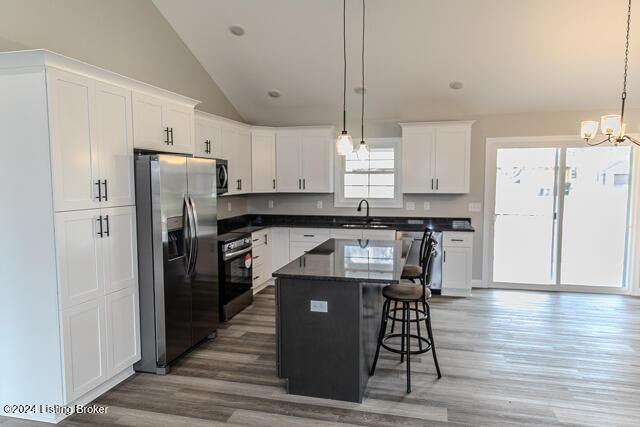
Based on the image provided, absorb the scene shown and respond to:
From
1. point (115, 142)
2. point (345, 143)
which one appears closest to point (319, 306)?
point (345, 143)

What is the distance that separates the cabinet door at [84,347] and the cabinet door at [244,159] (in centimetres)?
311

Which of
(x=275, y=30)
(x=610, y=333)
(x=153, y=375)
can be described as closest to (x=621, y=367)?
(x=610, y=333)

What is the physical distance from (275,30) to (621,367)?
4772 millimetres

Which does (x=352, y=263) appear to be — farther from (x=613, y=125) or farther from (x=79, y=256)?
(x=613, y=125)

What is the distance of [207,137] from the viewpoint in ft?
16.5

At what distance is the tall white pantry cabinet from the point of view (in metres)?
2.65

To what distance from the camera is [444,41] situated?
4.78 m

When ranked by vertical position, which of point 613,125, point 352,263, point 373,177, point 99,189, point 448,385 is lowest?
point 448,385

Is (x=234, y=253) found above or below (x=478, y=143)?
below

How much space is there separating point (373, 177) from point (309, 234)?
1383 mm

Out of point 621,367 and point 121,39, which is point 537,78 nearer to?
point 621,367

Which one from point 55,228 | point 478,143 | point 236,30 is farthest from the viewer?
point 478,143

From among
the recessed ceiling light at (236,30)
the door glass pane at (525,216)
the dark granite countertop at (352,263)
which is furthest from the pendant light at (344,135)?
the door glass pane at (525,216)

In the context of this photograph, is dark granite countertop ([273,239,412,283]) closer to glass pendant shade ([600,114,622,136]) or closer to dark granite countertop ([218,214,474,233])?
dark granite countertop ([218,214,474,233])
